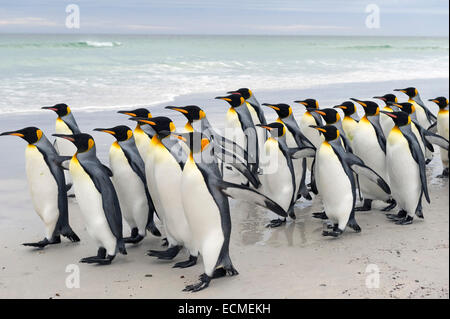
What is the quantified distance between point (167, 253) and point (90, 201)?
0.59 m

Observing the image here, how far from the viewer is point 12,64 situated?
1833 centimetres

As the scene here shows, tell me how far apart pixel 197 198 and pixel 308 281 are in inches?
31.2

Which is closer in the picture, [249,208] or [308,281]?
[308,281]

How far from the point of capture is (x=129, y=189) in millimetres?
4012

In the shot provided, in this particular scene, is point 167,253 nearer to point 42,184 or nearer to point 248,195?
point 248,195

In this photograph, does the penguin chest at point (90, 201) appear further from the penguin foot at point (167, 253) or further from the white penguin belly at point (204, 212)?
the white penguin belly at point (204, 212)

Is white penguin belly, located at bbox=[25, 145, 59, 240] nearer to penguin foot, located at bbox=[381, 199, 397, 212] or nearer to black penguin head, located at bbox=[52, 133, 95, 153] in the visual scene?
black penguin head, located at bbox=[52, 133, 95, 153]

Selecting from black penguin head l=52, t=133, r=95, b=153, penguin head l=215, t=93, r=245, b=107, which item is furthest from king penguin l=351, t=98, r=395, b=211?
black penguin head l=52, t=133, r=95, b=153

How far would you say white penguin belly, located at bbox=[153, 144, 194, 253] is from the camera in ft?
11.9

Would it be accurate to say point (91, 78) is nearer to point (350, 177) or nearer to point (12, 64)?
point (12, 64)

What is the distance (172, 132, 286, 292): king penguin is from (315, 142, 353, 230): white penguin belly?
105 cm

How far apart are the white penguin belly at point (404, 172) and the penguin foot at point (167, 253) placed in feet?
Answer: 6.07

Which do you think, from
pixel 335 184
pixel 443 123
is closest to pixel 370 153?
pixel 335 184
